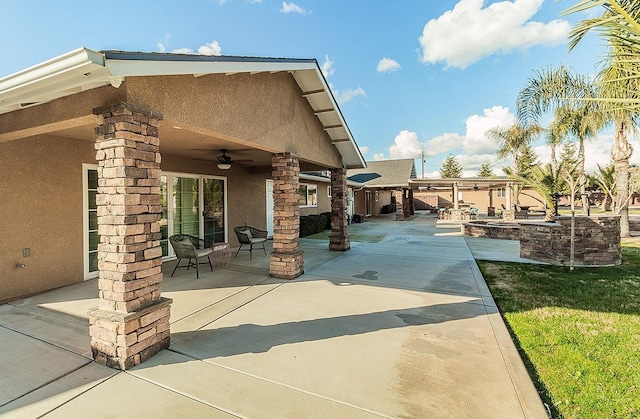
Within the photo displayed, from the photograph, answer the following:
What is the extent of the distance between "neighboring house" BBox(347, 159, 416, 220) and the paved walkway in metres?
16.3

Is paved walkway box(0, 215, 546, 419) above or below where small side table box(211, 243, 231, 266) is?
below

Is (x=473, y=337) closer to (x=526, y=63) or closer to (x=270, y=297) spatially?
(x=270, y=297)

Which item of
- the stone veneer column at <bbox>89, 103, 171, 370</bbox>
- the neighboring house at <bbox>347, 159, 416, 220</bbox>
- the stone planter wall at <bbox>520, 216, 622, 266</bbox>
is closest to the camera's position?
the stone veneer column at <bbox>89, 103, 171, 370</bbox>

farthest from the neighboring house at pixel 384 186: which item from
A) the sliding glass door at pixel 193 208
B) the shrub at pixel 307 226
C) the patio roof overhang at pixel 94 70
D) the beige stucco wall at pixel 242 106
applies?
the patio roof overhang at pixel 94 70

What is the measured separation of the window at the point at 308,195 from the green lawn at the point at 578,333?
1018cm

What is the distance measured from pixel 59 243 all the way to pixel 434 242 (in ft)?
37.3

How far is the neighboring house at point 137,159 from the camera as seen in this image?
115 inches

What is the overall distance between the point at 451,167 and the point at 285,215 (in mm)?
53846

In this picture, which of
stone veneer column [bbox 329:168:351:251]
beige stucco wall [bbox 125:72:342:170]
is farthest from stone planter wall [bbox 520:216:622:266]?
beige stucco wall [bbox 125:72:342:170]

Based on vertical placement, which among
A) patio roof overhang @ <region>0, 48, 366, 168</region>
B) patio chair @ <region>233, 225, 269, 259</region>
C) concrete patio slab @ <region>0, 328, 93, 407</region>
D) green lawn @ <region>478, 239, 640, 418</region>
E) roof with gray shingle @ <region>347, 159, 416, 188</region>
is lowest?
green lawn @ <region>478, 239, 640, 418</region>

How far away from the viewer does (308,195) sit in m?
16.2

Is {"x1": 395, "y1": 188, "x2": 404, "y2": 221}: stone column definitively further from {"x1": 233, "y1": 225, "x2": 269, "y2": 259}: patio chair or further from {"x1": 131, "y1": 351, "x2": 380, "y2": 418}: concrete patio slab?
{"x1": 131, "y1": 351, "x2": 380, "y2": 418}: concrete patio slab

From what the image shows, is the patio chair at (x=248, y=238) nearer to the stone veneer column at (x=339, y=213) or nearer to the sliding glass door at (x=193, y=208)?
the sliding glass door at (x=193, y=208)

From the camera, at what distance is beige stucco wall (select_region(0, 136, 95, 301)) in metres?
4.79
